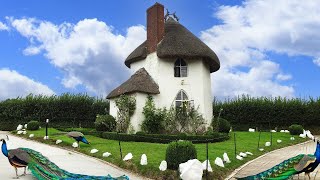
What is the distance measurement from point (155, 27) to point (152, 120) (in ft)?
25.0

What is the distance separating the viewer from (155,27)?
29531 mm

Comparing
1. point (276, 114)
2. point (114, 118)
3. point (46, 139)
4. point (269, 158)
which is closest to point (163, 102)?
point (114, 118)

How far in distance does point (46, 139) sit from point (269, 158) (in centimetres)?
1331

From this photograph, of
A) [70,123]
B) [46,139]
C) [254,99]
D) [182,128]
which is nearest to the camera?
[46,139]

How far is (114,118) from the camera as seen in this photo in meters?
29.0

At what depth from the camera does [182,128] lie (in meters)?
27.4

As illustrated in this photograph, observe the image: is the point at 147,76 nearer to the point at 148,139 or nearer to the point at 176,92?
the point at 176,92

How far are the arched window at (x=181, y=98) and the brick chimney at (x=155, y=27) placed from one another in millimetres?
3941

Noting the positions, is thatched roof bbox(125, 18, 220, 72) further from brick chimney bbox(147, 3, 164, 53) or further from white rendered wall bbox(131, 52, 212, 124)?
white rendered wall bbox(131, 52, 212, 124)

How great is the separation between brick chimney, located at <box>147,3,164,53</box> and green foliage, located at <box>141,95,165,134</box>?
496cm

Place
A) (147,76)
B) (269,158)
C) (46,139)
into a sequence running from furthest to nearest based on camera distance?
(147,76) < (46,139) < (269,158)

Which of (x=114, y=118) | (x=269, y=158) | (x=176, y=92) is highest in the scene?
(x=176, y=92)

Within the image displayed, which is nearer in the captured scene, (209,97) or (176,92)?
(176,92)

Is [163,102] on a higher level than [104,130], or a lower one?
higher
